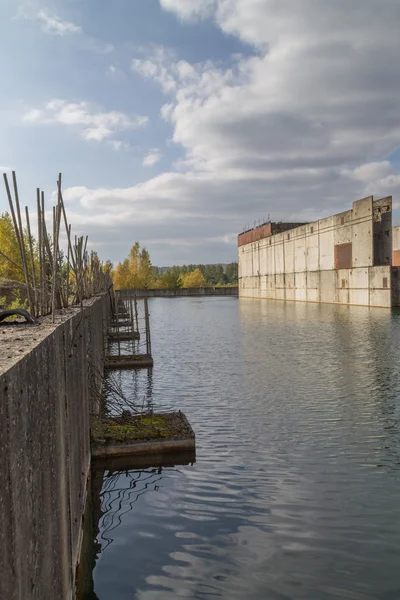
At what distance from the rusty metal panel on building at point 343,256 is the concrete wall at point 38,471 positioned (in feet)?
142

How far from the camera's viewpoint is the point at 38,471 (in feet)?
12.9

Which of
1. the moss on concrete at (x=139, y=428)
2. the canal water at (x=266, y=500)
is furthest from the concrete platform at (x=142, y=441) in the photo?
the canal water at (x=266, y=500)

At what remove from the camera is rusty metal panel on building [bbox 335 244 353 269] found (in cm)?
4722

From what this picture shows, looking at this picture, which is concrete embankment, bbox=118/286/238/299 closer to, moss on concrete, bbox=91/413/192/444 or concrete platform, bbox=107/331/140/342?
Result: concrete platform, bbox=107/331/140/342

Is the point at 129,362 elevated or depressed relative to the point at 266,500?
elevated

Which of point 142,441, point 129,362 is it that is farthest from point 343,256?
point 142,441

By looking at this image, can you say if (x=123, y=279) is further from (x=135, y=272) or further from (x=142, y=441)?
(x=142, y=441)

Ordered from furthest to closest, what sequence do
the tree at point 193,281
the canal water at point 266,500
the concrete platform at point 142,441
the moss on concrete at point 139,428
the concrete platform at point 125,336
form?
the tree at point 193,281 → the concrete platform at point 125,336 → the moss on concrete at point 139,428 → the concrete platform at point 142,441 → the canal water at point 266,500

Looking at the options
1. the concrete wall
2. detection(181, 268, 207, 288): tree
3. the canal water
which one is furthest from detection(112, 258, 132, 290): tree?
the concrete wall

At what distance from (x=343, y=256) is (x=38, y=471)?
4693cm

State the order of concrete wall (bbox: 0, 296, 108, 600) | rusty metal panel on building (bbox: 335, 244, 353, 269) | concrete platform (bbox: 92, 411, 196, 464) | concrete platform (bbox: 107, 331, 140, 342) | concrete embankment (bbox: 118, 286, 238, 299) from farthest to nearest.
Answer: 1. concrete embankment (bbox: 118, 286, 238, 299)
2. rusty metal panel on building (bbox: 335, 244, 353, 269)
3. concrete platform (bbox: 107, 331, 140, 342)
4. concrete platform (bbox: 92, 411, 196, 464)
5. concrete wall (bbox: 0, 296, 108, 600)

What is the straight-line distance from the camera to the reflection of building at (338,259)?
1702 inches

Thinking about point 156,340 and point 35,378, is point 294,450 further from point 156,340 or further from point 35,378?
point 156,340

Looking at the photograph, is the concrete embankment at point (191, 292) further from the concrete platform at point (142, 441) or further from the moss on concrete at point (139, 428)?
the concrete platform at point (142, 441)
